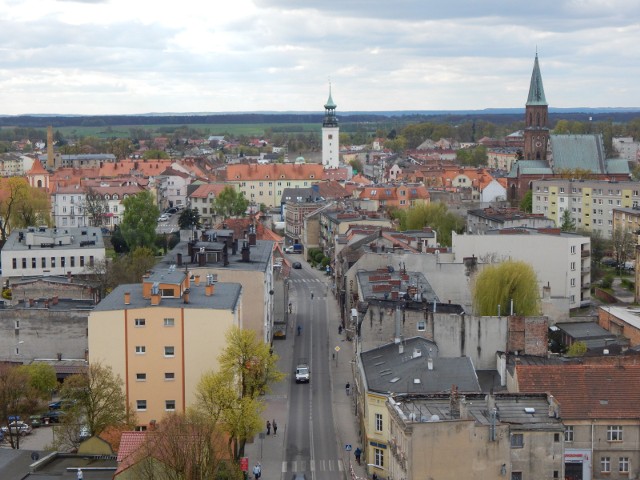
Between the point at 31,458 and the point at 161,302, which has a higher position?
the point at 161,302

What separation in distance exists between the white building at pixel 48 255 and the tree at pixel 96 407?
32.8 metres

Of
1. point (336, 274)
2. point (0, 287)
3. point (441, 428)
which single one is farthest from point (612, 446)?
point (0, 287)

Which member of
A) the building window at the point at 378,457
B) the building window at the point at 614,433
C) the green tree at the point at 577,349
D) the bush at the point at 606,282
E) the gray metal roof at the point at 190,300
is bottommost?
the building window at the point at 378,457

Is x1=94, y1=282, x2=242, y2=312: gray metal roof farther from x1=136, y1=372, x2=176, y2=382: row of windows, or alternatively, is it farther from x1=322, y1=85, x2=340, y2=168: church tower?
x1=322, y1=85, x2=340, y2=168: church tower

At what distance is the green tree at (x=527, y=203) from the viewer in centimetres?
10943

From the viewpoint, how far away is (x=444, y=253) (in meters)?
66.2

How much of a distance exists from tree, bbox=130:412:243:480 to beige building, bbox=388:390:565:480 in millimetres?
5326

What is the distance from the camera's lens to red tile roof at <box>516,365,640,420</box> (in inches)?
1395

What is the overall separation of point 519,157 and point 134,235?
58.4 meters

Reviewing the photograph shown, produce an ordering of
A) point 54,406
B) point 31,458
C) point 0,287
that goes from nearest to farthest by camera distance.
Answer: point 31,458
point 54,406
point 0,287

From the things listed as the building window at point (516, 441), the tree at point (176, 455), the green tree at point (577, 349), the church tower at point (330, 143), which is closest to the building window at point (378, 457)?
the building window at point (516, 441)

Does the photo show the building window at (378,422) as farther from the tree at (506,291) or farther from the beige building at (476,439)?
the tree at (506,291)

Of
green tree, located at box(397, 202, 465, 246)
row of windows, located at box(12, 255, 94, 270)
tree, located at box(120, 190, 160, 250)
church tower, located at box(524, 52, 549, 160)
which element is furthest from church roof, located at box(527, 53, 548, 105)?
row of windows, located at box(12, 255, 94, 270)

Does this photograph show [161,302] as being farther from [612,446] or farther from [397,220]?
[397,220]
